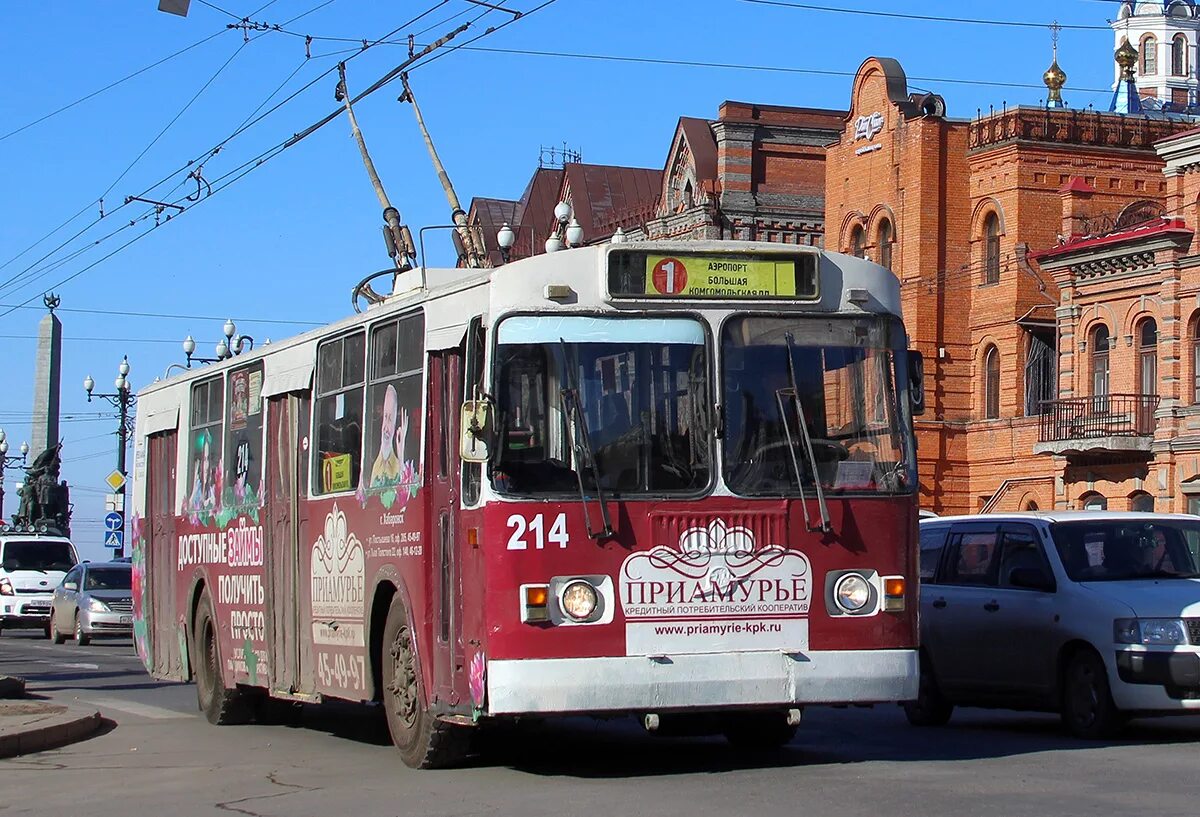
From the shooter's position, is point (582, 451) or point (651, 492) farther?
point (651, 492)

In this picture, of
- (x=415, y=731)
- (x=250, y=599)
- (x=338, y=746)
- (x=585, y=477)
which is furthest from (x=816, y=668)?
(x=250, y=599)

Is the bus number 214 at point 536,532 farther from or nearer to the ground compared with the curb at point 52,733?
farther from the ground

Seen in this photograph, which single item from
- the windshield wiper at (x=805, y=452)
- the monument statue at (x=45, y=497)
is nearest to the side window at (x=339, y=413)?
the windshield wiper at (x=805, y=452)

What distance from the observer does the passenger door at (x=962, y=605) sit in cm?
1568

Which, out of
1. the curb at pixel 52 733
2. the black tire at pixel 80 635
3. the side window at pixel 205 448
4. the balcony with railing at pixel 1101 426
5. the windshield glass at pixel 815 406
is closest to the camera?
the windshield glass at pixel 815 406

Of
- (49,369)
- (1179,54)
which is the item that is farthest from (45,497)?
(1179,54)

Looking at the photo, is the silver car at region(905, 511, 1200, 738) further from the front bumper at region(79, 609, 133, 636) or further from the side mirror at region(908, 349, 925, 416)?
the front bumper at region(79, 609, 133, 636)

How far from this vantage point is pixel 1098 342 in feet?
146

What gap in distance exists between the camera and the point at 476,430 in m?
11.0

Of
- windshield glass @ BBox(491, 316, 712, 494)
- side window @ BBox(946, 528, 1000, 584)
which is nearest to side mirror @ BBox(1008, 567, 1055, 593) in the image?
side window @ BBox(946, 528, 1000, 584)

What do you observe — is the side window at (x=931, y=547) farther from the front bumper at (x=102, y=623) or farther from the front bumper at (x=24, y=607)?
the front bumper at (x=24, y=607)

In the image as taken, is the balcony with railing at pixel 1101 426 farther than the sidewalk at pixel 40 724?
Yes

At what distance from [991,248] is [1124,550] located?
35.0 meters

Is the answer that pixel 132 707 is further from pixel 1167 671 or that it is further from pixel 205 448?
pixel 1167 671
